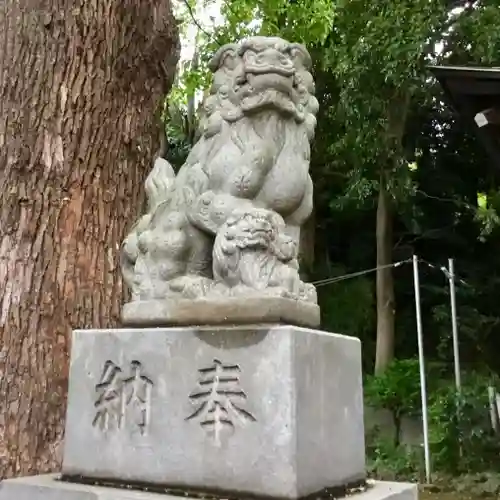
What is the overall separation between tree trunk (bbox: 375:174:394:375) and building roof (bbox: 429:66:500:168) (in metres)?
3.35

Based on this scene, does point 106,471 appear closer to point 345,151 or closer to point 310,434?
point 310,434

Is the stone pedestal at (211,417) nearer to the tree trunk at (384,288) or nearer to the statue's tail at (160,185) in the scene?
the statue's tail at (160,185)

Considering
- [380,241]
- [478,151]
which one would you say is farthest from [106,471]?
[478,151]

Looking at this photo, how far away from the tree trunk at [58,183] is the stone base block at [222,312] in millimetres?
1025

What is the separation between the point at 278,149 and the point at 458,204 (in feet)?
24.9

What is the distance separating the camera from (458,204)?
30.9ft

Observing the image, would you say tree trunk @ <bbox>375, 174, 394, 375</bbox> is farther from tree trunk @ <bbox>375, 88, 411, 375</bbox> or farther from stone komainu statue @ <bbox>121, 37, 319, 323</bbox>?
stone komainu statue @ <bbox>121, 37, 319, 323</bbox>

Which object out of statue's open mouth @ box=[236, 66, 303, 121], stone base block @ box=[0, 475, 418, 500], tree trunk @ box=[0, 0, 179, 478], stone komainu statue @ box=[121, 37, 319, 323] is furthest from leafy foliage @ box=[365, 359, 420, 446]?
statue's open mouth @ box=[236, 66, 303, 121]

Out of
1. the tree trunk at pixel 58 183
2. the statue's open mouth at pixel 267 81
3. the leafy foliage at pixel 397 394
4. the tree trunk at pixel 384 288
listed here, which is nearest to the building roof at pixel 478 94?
the tree trunk at pixel 58 183

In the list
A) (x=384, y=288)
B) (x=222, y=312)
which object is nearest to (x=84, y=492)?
(x=222, y=312)

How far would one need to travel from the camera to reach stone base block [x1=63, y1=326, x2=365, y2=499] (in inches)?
76.9

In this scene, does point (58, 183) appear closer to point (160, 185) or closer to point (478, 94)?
point (160, 185)

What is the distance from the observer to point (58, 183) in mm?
3314

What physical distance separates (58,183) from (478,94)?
3296mm
